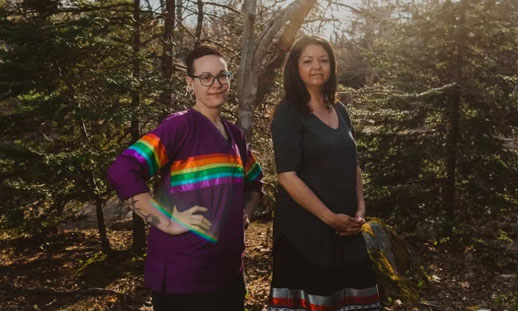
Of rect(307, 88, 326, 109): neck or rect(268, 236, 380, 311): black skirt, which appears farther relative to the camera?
rect(307, 88, 326, 109): neck

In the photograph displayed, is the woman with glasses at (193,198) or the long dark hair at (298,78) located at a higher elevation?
the long dark hair at (298,78)

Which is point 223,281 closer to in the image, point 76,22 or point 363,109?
point 76,22

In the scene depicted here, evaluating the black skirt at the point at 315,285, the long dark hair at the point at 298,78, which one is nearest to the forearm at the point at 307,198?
the black skirt at the point at 315,285

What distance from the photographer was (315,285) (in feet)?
8.80

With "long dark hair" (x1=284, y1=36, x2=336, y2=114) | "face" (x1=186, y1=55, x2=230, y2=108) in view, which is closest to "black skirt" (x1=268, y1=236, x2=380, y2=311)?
"long dark hair" (x1=284, y1=36, x2=336, y2=114)

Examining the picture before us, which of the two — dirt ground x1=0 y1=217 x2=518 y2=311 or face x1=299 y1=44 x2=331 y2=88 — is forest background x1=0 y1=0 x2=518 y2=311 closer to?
dirt ground x1=0 y1=217 x2=518 y2=311

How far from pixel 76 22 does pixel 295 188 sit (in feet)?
18.8

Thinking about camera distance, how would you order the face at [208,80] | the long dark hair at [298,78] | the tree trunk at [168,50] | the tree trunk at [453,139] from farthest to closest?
the tree trunk at [453,139] < the tree trunk at [168,50] < the long dark hair at [298,78] < the face at [208,80]

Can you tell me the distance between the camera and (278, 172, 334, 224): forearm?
2627 millimetres

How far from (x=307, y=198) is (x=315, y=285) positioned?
21.6 inches

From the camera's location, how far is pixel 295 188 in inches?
105

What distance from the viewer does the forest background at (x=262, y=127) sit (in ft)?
22.3

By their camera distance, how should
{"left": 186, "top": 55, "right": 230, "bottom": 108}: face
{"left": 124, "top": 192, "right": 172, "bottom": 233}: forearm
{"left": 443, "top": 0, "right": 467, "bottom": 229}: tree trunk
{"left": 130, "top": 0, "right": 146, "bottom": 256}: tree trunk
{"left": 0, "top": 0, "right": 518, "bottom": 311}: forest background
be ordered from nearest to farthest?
{"left": 124, "top": 192, "right": 172, "bottom": 233}: forearm < {"left": 186, "top": 55, "right": 230, "bottom": 108}: face < {"left": 0, "top": 0, "right": 518, "bottom": 311}: forest background < {"left": 130, "top": 0, "right": 146, "bottom": 256}: tree trunk < {"left": 443, "top": 0, "right": 467, "bottom": 229}: tree trunk

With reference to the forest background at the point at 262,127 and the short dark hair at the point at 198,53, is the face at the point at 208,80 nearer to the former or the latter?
the short dark hair at the point at 198,53
